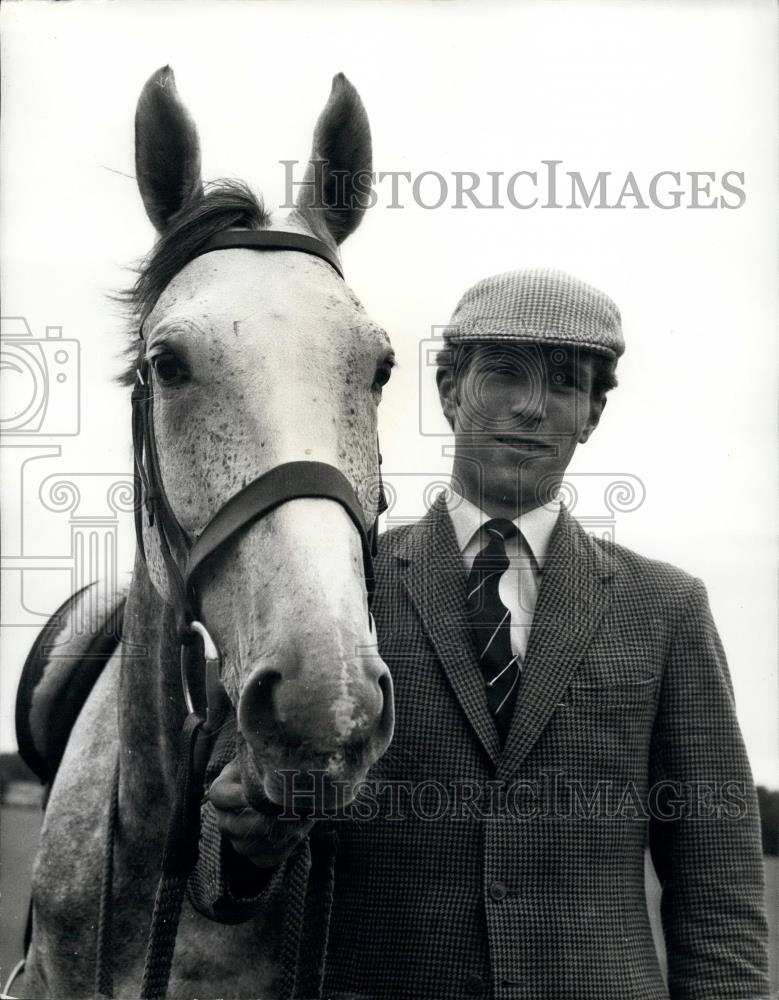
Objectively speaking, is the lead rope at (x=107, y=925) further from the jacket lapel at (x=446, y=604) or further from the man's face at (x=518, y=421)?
the man's face at (x=518, y=421)

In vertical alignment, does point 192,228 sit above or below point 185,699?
above

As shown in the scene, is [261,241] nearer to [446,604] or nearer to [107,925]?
[446,604]

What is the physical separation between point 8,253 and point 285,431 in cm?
134

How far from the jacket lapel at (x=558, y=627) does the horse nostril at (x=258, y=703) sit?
2.33 ft

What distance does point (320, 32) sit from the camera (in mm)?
2350

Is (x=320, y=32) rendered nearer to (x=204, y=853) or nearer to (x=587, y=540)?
(x=587, y=540)

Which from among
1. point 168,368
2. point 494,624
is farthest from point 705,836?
point 168,368

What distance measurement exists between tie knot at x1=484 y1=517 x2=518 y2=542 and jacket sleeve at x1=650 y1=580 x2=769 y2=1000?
1.41 ft

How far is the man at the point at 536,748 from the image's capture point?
1872 millimetres

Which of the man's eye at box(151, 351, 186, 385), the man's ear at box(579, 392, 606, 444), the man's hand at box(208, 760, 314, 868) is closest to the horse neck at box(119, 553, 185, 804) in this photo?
the man's hand at box(208, 760, 314, 868)

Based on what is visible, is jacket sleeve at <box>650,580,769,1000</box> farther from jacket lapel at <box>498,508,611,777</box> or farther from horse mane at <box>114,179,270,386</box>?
horse mane at <box>114,179,270,386</box>

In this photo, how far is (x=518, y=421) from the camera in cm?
208

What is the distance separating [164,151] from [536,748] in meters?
1.42

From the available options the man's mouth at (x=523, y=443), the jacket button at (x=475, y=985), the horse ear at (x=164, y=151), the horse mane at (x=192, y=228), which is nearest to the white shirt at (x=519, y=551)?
the man's mouth at (x=523, y=443)
